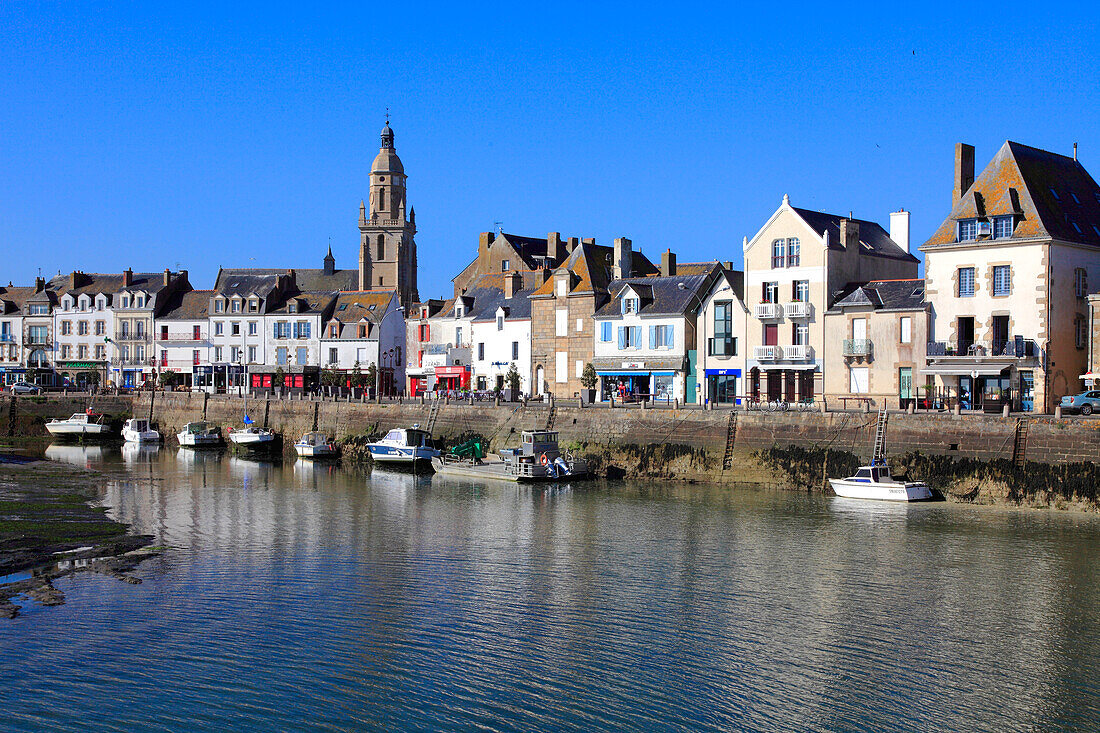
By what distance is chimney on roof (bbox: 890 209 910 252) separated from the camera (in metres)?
59.4

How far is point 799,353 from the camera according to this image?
174 ft

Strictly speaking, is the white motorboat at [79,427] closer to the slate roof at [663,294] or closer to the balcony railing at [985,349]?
the slate roof at [663,294]

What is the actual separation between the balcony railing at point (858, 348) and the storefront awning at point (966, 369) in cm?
330

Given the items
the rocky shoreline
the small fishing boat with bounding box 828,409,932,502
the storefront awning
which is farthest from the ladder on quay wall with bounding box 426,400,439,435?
the storefront awning

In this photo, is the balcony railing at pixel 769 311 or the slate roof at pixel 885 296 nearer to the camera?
the slate roof at pixel 885 296

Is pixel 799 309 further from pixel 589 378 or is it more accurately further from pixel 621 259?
pixel 621 259

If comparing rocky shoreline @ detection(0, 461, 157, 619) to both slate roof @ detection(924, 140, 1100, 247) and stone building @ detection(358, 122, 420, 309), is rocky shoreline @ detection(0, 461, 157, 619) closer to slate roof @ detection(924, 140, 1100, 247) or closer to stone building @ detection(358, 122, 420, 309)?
slate roof @ detection(924, 140, 1100, 247)

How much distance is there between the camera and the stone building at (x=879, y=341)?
1918 inches

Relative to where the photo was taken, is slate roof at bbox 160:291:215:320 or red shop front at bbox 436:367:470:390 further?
slate roof at bbox 160:291:215:320

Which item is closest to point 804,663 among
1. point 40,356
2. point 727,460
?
point 727,460

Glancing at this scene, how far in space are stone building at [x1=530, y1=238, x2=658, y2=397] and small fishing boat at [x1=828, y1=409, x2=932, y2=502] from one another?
2409 centimetres

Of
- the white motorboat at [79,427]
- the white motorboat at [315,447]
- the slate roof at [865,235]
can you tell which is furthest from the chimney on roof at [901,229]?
the white motorboat at [79,427]

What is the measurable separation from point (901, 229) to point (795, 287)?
9.89m

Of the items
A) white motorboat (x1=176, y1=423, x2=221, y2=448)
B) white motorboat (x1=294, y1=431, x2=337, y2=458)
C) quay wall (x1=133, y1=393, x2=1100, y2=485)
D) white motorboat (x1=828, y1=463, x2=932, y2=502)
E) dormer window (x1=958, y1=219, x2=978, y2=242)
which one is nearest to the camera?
white motorboat (x1=828, y1=463, x2=932, y2=502)
